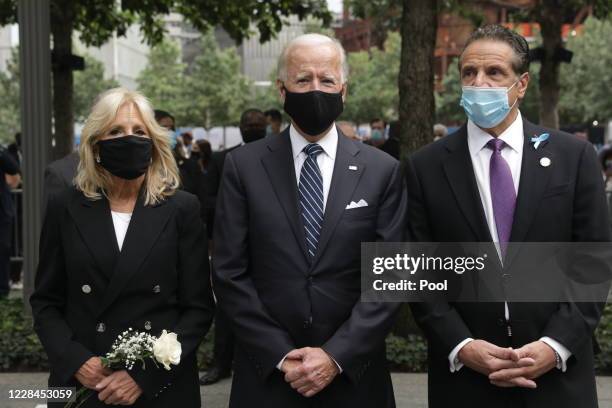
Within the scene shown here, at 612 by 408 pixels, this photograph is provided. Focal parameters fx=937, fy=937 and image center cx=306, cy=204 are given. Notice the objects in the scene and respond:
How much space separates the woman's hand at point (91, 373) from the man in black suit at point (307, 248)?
56cm

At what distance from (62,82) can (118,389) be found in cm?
1142

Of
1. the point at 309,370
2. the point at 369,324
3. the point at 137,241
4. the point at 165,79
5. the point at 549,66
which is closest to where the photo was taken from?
the point at 309,370

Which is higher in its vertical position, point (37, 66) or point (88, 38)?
point (88, 38)

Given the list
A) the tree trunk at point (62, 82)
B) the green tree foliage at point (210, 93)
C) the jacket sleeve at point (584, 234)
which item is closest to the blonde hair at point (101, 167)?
the jacket sleeve at point (584, 234)

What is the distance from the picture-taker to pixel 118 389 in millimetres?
3871

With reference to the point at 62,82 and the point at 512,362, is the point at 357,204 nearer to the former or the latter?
the point at 512,362

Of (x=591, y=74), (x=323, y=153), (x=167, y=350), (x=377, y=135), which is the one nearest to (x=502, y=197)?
(x=323, y=153)

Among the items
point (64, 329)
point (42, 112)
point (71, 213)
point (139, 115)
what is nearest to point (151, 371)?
point (64, 329)

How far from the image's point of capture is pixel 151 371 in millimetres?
3949

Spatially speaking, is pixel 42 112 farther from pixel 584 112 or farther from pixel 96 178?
pixel 584 112

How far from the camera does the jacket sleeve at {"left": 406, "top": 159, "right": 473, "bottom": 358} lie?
12.6ft

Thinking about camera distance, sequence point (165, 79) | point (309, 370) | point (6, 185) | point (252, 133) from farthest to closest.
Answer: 1. point (165, 79)
2. point (6, 185)
3. point (252, 133)
4. point (309, 370)

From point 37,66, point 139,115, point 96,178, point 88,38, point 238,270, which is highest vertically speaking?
point 88,38

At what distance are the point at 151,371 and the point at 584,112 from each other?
57.9 metres
